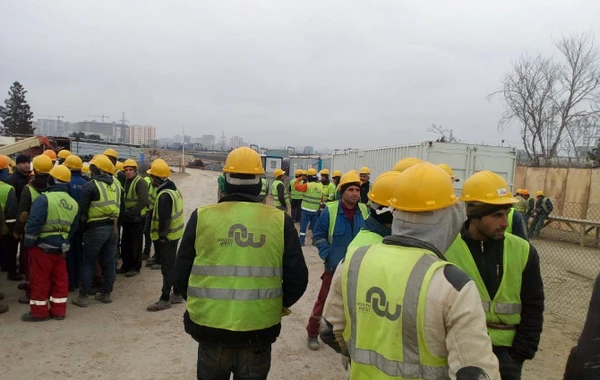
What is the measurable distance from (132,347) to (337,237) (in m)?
2.76

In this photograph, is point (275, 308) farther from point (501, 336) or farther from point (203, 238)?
point (501, 336)

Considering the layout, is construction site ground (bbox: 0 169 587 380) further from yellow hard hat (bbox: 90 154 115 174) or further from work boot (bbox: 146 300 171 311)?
yellow hard hat (bbox: 90 154 115 174)

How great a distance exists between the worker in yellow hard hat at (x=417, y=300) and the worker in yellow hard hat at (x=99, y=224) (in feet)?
A: 16.9

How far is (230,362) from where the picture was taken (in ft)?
9.18

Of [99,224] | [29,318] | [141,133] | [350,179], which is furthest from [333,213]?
[141,133]

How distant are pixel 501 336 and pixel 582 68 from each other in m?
29.5

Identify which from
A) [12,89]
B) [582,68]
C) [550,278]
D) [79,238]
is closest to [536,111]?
[582,68]

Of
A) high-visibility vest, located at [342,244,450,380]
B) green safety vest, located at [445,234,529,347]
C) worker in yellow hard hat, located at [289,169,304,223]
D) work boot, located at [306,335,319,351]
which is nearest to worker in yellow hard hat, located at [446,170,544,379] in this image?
green safety vest, located at [445,234,529,347]

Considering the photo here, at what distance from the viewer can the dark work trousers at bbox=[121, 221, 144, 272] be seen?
26.2ft

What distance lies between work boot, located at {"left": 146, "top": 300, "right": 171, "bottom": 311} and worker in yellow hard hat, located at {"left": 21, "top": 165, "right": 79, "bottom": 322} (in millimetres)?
1124

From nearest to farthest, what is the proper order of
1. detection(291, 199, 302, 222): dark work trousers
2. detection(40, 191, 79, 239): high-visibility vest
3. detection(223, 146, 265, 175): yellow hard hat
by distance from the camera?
detection(223, 146, 265, 175): yellow hard hat → detection(40, 191, 79, 239): high-visibility vest → detection(291, 199, 302, 222): dark work trousers

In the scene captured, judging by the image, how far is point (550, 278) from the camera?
31.7 ft

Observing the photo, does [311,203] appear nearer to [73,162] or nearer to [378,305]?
[73,162]

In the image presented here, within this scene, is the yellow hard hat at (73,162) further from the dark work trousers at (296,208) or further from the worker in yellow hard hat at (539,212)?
the worker in yellow hard hat at (539,212)
